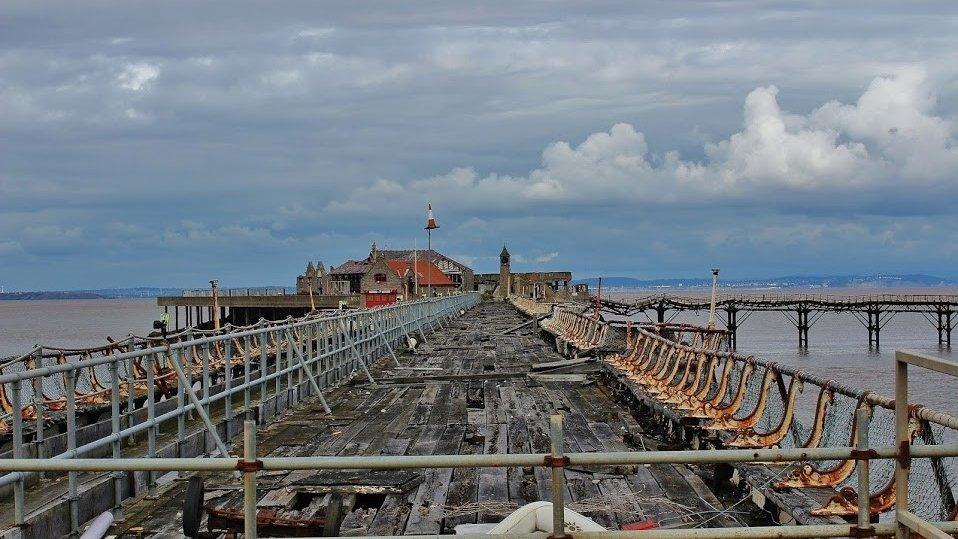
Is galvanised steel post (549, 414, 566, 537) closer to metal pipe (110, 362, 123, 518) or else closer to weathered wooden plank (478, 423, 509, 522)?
weathered wooden plank (478, 423, 509, 522)

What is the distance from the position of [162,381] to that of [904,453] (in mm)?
14590

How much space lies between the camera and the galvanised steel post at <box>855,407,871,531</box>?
4730 mm

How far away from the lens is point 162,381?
17.0 meters

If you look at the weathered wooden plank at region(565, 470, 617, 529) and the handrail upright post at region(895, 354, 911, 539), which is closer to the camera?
the handrail upright post at region(895, 354, 911, 539)

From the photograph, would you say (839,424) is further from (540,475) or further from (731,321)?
(731,321)

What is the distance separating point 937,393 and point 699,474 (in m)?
36.8

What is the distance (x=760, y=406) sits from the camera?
9.83m

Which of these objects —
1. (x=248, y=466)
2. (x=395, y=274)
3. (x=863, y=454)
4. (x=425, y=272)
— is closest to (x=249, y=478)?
(x=248, y=466)

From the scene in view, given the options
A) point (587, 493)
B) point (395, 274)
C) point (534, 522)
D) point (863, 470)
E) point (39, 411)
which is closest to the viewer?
point (863, 470)

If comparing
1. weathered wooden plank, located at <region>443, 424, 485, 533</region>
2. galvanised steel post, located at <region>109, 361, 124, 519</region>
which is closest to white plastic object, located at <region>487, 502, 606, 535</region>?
weathered wooden plank, located at <region>443, 424, 485, 533</region>

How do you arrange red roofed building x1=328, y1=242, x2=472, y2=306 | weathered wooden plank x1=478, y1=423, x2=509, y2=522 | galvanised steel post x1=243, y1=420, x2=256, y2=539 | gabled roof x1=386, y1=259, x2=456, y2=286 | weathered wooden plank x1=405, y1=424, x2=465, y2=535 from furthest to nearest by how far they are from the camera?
gabled roof x1=386, y1=259, x2=456, y2=286 → red roofed building x1=328, y1=242, x2=472, y2=306 → weathered wooden plank x1=478, y1=423, x2=509, y2=522 → weathered wooden plank x1=405, y1=424, x2=465, y2=535 → galvanised steel post x1=243, y1=420, x2=256, y2=539

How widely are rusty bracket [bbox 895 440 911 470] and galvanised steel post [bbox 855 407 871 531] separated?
161mm

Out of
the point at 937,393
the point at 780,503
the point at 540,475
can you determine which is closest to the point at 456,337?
the point at 937,393

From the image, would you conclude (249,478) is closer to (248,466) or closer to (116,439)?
(248,466)
